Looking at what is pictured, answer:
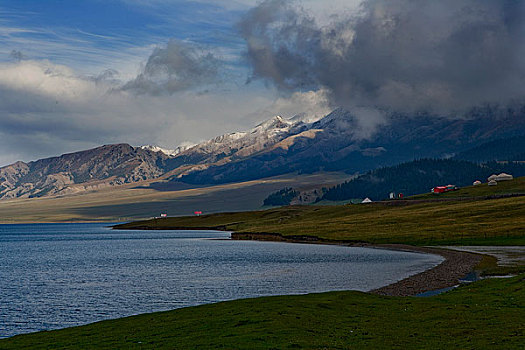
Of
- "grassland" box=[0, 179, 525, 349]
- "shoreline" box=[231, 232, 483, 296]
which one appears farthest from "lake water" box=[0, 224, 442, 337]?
"grassland" box=[0, 179, 525, 349]

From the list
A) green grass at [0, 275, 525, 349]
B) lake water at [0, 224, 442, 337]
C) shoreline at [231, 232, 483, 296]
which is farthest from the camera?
shoreline at [231, 232, 483, 296]

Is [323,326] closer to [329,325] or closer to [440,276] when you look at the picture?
[329,325]

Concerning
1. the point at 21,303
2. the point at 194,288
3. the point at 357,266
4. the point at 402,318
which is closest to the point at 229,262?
the point at 357,266

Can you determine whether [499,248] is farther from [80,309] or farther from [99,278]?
[80,309]

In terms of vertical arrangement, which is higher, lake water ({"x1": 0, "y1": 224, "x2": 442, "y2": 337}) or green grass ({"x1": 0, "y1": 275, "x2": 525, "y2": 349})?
green grass ({"x1": 0, "y1": 275, "x2": 525, "y2": 349})

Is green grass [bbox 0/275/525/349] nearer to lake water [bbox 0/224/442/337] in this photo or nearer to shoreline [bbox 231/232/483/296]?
shoreline [bbox 231/232/483/296]

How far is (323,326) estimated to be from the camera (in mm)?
39594

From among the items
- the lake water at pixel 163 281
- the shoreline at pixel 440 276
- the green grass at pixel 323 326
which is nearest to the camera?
the green grass at pixel 323 326

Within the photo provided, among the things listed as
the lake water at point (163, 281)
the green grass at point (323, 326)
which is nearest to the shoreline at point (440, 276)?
the lake water at point (163, 281)

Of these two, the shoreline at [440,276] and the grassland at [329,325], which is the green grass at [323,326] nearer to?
the grassland at [329,325]

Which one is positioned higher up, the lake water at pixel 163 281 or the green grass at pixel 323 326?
the green grass at pixel 323 326

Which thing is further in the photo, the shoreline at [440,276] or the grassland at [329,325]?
the shoreline at [440,276]

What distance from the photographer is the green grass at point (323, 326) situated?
111 ft

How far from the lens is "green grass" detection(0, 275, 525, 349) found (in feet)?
111
